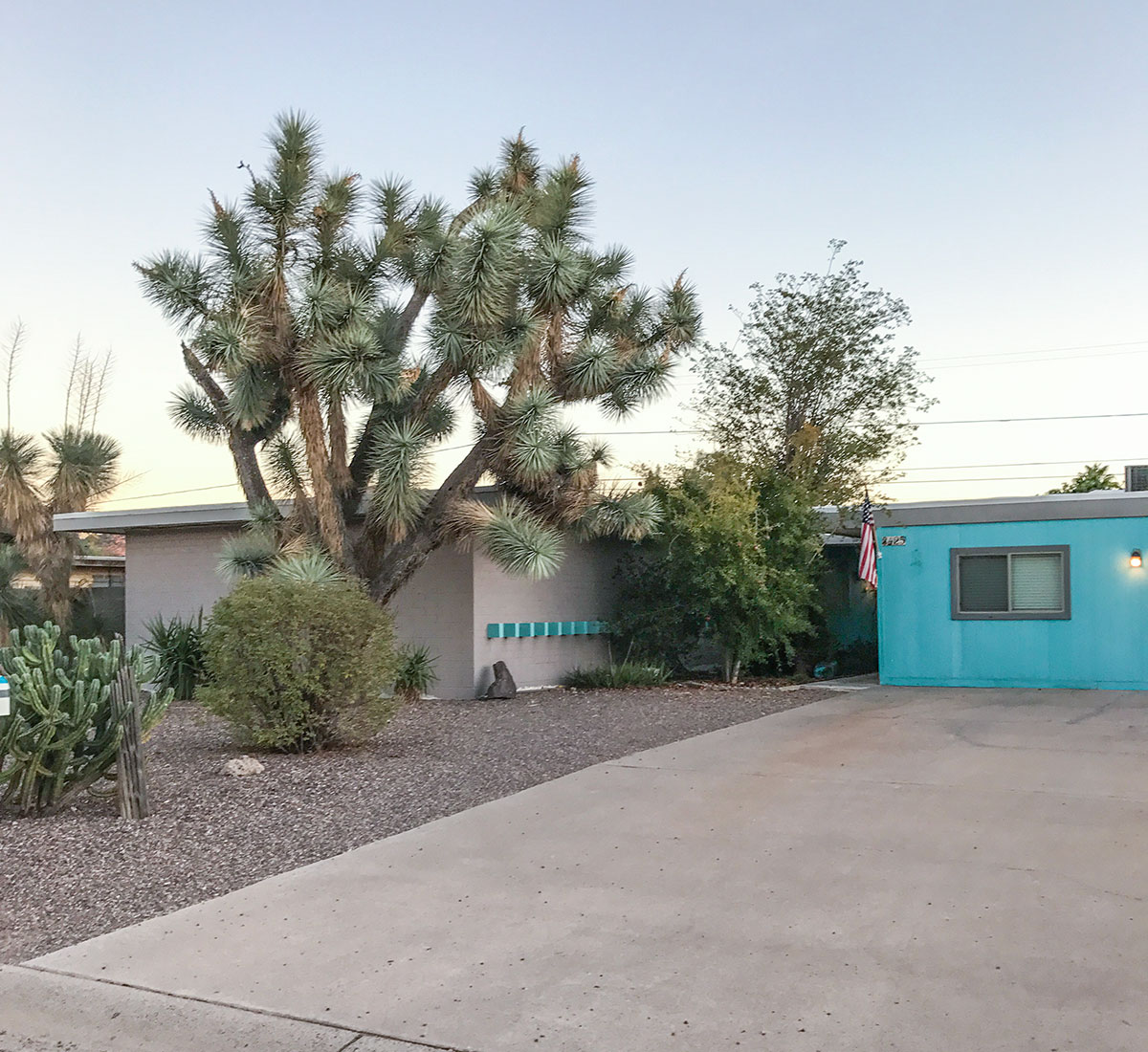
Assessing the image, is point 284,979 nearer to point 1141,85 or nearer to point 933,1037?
point 933,1037

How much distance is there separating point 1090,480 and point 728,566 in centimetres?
3100

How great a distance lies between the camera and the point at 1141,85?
1416 cm

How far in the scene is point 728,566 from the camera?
1573 centimetres

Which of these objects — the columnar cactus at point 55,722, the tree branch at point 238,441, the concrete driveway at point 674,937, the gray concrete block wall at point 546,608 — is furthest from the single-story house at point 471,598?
the columnar cactus at point 55,722

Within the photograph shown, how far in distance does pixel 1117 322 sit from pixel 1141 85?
634 cm

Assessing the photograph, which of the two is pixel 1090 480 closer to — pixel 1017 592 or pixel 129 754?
pixel 1017 592

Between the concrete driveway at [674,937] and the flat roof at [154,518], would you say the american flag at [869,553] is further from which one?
the flat roof at [154,518]

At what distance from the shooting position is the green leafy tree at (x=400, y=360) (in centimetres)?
1372

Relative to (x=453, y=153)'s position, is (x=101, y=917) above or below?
below

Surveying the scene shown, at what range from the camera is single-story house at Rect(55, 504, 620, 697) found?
1557 centimetres

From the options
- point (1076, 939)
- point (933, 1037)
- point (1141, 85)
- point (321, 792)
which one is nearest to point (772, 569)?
point (1141, 85)

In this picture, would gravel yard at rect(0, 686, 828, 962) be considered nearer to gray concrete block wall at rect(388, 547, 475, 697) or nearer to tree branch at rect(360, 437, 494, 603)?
tree branch at rect(360, 437, 494, 603)

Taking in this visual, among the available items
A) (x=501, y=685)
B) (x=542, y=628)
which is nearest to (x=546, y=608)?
(x=542, y=628)

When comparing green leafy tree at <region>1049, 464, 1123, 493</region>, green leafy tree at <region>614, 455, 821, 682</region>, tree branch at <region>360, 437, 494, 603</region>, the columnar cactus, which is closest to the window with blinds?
green leafy tree at <region>614, 455, 821, 682</region>
